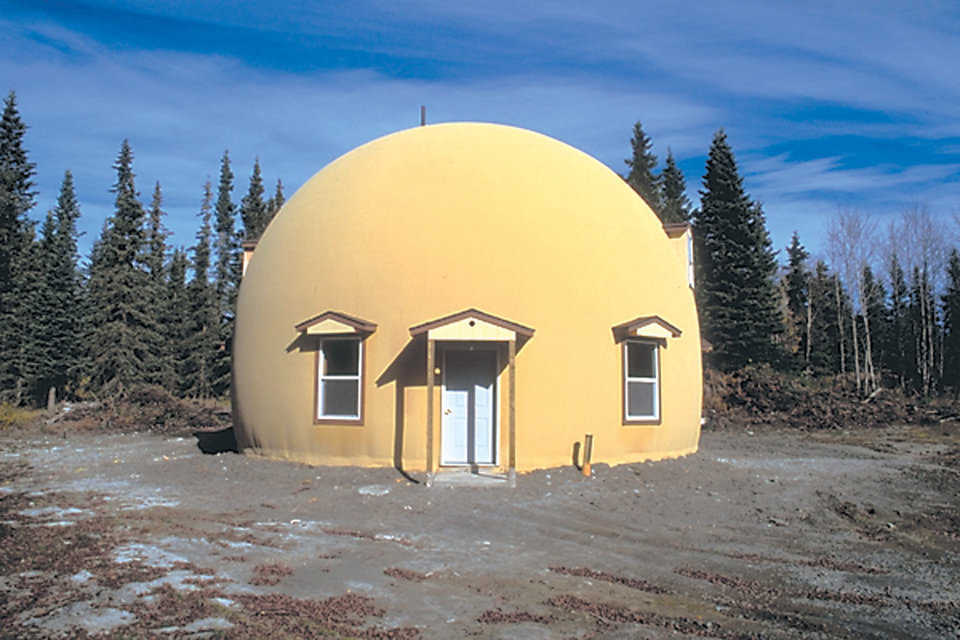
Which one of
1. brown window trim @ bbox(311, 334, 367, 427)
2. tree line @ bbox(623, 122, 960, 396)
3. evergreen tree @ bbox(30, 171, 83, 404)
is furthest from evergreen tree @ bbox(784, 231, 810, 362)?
evergreen tree @ bbox(30, 171, 83, 404)

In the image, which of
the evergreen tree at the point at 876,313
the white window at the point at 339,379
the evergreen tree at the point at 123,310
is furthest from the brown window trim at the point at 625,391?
the evergreen tree at the point at 876,313

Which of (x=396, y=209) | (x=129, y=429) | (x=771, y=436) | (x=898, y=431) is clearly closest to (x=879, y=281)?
(x=898, y=431)

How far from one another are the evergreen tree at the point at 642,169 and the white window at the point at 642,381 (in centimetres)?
2739

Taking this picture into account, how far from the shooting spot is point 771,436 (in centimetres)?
1983

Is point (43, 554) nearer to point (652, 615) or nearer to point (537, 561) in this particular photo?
point (537, 561)

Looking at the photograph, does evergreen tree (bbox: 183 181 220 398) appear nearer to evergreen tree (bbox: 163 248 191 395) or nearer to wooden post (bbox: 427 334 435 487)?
evergreen tree (bbox: 163 248 191 395)

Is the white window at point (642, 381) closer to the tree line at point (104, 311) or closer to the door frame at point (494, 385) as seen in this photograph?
the door frame at point (494, 385)

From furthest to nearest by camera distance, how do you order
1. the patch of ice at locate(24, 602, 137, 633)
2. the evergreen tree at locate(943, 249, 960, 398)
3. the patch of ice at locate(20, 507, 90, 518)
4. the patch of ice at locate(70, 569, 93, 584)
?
1. the evergreen tree at locate(943, 249, 960, 398)
2. the patch of ice at locate(20, 507, 90, 518)
3. the patch of ice at locate(70, 569, 93, 584)
4. the patch of ice at locate(24, 602, 137, 633)

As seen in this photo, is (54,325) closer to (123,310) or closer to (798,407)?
(123,310)

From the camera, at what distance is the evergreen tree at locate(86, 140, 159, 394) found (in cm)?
3128

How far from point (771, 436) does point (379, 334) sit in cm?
1391

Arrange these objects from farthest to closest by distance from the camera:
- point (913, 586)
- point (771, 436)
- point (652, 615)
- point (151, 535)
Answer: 1. point (771, 436)
2. point (151, 535)
3. point (913, 586)
4. point (652, 615)

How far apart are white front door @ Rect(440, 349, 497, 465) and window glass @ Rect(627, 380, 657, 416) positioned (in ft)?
9.03

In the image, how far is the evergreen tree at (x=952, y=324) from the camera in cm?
4000
